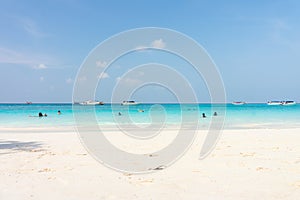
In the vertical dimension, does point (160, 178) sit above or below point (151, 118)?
below

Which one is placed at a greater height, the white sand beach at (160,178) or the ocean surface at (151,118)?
the ocean surface at (151,118)

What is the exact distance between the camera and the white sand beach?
5598 millimetres

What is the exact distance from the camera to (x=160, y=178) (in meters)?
6.85

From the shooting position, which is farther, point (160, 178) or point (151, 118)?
point (151, 118)

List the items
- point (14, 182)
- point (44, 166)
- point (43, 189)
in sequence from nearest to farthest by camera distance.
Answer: point (43, 189)
point (14, 182)
point (44, 166)

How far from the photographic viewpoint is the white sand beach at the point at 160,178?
18.4ft

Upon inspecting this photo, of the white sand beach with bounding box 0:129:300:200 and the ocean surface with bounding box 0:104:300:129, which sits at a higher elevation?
the ocean surface with bounding box 0:104:300:129

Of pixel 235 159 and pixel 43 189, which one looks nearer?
pixel 43 189

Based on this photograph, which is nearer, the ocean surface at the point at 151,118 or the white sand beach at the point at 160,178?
the white sand beach at the point at 160,178

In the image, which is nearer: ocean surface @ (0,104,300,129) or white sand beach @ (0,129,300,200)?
white sand beach @ (0,129,300,200)

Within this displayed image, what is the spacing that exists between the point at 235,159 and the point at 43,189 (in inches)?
236

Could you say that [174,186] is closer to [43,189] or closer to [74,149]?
[43,189]

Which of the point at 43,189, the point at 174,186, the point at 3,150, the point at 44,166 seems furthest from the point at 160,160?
the point at 3,150

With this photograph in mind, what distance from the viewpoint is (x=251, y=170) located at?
24.7 feet
